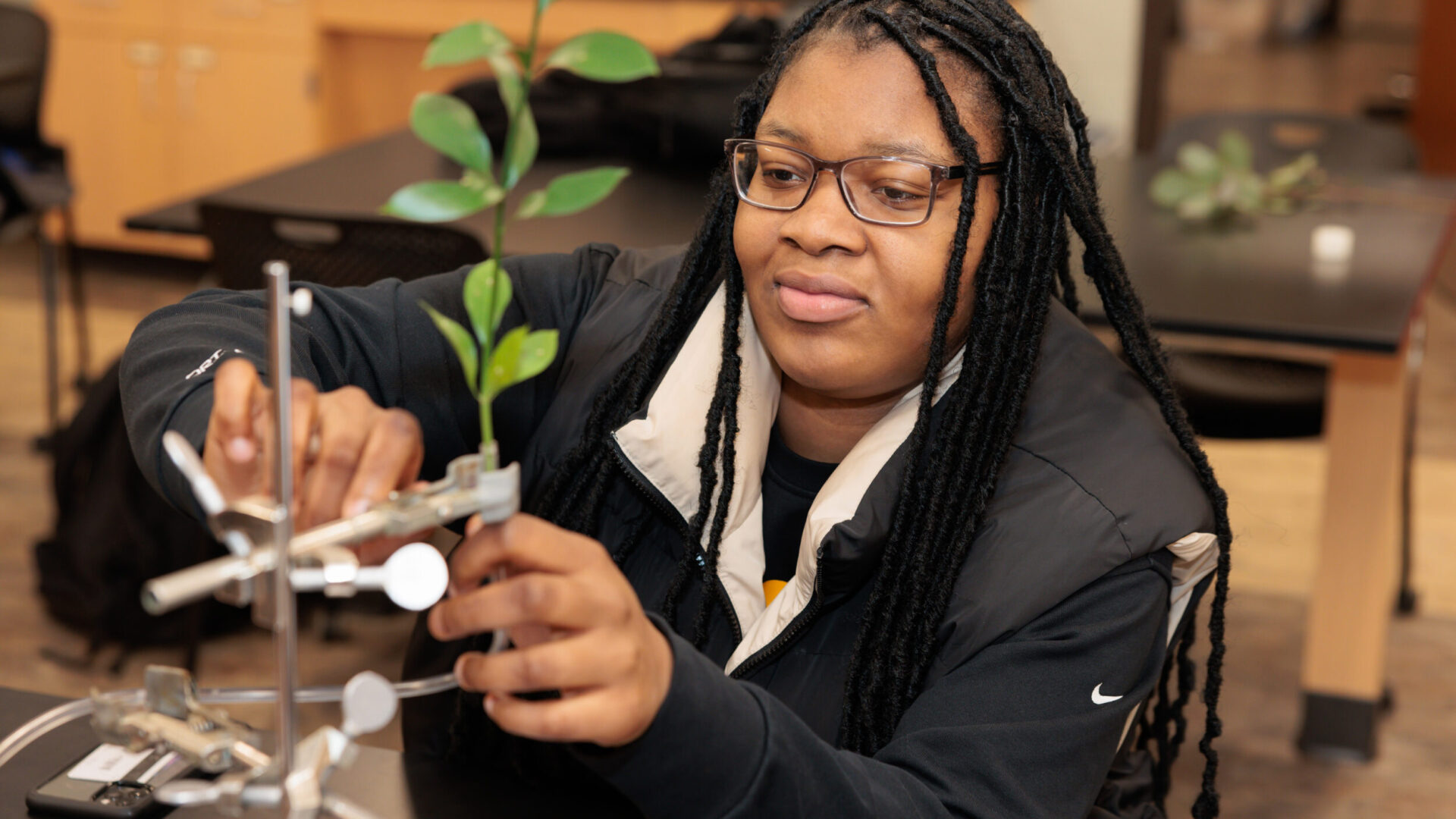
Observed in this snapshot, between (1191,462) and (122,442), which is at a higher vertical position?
(1191,462)

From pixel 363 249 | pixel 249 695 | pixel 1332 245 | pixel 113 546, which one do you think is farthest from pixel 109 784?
pixel 1332 245

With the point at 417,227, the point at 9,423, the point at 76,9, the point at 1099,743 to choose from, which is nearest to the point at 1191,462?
the point at 1099,743

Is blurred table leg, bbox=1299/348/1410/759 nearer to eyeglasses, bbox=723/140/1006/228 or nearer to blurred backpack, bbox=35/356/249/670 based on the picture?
eyeglasses, bbox=723/140/1006/228

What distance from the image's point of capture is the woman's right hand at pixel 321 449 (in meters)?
0.82

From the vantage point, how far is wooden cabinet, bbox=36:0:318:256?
13.9 ft

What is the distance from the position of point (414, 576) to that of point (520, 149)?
0.69 feet

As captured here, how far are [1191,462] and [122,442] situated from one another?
6.31 feet

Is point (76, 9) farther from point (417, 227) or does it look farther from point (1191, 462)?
point (1191, 462)

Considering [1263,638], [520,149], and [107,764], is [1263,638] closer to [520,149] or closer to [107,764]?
[107,764]

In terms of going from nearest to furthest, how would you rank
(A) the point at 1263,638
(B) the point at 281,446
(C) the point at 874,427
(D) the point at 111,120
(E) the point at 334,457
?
(B) the point at 281,446
(E) the point at 334,457
(C) the point at 874,427
(A) the point at 1263,638
(D) the point at 111,120

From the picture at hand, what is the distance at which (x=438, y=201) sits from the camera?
720 millimetres

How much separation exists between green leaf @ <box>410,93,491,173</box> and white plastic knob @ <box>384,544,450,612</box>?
187 mm

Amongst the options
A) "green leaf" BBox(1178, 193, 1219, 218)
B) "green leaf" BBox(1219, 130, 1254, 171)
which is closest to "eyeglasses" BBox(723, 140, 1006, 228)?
"green leaf" BBox(1178, 193, 1219, 218)

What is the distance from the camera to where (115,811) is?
0.93 meters
